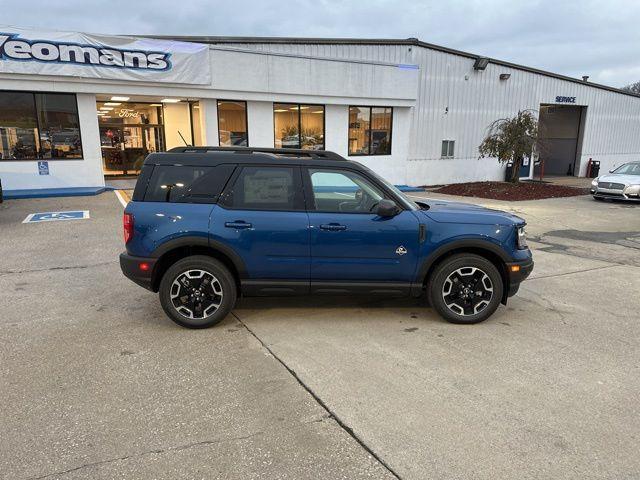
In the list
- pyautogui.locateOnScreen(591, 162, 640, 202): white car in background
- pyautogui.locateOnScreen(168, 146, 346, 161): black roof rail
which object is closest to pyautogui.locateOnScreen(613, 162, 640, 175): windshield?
pyautogui.locateOnScreen(591, 162, 640, 202): white car in background

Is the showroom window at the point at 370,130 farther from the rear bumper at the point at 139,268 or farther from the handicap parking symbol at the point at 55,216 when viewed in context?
the rear bumper at the point at 139,268

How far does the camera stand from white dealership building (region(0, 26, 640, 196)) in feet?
46.5

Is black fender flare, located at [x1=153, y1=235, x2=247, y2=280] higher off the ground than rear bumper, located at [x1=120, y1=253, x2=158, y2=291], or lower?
higher

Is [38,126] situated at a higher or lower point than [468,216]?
higher

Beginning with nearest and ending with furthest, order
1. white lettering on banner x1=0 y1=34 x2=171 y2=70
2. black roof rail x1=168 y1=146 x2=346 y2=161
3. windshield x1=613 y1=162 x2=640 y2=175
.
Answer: black roof rail x1=168 y1=146 x2=346 y2=161 < white lettering on banner x1=0 y1=34 x2=171 y2=70 < windshield x1=613 y1=162 x2=640 y2=175

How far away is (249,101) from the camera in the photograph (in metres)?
16.9

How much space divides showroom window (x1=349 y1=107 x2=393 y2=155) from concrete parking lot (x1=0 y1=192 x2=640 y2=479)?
45.3 ft

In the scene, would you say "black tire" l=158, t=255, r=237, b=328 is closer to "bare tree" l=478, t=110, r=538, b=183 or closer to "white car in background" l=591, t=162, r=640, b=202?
"white car in background" l=591, t=162, r=640, b=202

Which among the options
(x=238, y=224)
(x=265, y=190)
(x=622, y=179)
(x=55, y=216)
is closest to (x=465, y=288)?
(x=265, y=190)

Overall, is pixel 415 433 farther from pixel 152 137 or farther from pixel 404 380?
pixel 152 137

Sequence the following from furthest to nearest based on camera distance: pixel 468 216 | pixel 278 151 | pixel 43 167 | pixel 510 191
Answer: pixel 510 191 → pixel 43 167 → pixel 278 151 → pixel 468 216

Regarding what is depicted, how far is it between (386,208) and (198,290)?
2.11 meters

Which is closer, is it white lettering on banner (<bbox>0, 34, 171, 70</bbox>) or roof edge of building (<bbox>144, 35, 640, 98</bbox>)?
white lettering on banner (<bbox>0, 34, 171, 70</bbox>)

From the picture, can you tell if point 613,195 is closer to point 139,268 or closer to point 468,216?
point 468,216
